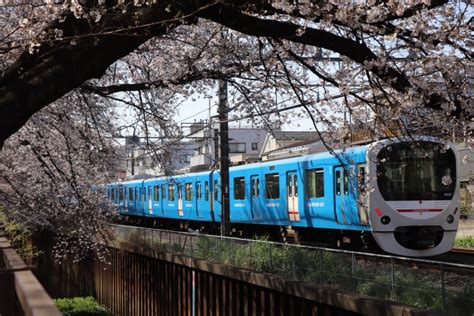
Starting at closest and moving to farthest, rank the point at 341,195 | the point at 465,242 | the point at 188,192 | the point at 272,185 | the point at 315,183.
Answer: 1. the point at 341,195
2. the point at 315,183
3. the point at 272,185
4. the point at 465,242
5. the point at 188,192

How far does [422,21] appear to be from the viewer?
5355 millimetres

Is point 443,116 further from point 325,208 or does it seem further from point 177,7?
point 325,208

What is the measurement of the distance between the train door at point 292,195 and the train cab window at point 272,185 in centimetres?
71

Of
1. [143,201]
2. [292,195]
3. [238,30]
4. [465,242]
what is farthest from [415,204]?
[143,201]

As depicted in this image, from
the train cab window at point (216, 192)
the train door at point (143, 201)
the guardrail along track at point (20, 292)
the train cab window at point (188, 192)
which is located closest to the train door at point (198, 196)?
the train cab window at point (188, 192)

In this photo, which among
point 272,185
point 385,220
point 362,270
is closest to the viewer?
point 362,270

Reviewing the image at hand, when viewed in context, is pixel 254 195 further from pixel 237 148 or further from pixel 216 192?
pixel 237 148

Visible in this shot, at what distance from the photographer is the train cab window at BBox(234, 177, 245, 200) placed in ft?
68.9

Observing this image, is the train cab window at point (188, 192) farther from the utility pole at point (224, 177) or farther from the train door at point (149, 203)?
the utility pole at point (224, 177)

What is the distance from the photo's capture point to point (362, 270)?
679 cm

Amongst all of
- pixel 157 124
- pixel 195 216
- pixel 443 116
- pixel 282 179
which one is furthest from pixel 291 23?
pixel 195 216

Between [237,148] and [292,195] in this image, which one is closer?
[292,195]

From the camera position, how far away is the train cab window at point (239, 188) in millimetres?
21016

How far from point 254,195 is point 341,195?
5.29m
